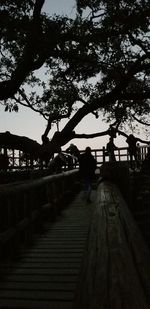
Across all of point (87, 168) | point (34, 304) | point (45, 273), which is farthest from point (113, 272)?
point (87, 168)

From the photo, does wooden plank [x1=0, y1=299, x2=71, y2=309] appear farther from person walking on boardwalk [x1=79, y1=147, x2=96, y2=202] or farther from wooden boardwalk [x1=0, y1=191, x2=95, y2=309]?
person walking on boardwalk [x1=79, y1=147, x2=96, y2=202]

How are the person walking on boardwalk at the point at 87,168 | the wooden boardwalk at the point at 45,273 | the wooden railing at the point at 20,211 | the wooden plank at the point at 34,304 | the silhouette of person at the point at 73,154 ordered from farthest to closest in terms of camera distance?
the silhouette of person at the point at 73,154 < the person walking on boardwalk at the point at 87,168 < the wooden railing at the point at 20,211 < the wooden boardwalk at the point at 45,273 < the wooden plank at the point at 34,304

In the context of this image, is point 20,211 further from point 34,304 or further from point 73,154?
point 73,154

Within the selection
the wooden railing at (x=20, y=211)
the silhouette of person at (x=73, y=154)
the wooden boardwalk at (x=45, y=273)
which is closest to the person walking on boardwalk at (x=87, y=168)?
the wooden railing at (x=20, y=211)

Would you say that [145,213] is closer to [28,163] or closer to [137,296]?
[137,296]

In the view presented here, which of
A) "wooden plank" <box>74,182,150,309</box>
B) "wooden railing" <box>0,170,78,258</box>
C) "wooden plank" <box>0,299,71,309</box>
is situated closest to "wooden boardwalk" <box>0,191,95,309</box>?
"wooden plank" <box>0,299,71,309</box>

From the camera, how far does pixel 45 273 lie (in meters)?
5.63

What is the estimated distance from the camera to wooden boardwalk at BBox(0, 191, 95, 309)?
14.7 ft

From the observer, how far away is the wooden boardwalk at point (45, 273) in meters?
4.49

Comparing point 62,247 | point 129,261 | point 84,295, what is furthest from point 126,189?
point 84,295

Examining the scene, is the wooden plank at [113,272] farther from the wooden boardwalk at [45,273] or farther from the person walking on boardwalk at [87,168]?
the person walking on boardwalk at [87,168]

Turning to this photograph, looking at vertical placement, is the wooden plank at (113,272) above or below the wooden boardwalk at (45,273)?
above

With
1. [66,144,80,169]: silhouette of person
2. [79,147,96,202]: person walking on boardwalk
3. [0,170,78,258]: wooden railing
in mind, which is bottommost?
[0,170,78,258]: wooden railing

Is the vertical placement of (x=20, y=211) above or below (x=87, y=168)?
below
